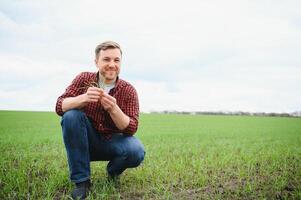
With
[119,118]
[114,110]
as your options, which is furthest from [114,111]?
[119,118]

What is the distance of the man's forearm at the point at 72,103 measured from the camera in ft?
11.7

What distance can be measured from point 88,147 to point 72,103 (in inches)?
23.1

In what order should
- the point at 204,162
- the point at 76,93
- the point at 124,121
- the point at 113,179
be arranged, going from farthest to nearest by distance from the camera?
the point at 204,162 < the point at 113,179 < the point at 76,93 < the point at 124,121

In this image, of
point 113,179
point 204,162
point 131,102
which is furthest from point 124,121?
point 204,162

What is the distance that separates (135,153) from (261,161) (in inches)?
140

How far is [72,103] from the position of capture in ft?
11.9

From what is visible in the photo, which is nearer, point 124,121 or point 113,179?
point 124,121

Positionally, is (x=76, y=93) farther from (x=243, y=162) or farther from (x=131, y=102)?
(x=243, y=162)

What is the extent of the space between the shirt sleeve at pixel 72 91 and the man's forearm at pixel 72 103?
0.09m

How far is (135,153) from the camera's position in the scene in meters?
3.98

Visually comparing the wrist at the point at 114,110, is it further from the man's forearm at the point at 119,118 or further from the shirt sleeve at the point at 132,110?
the shirt sleeve at the point at 132,110

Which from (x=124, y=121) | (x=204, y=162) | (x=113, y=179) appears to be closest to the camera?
(x=124, y=121)

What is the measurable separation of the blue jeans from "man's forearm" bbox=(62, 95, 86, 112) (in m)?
0.06

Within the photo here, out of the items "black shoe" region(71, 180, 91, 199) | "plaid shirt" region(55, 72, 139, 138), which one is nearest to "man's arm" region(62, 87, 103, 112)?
"plaid shirt" region(55, 72, 139, 138)
